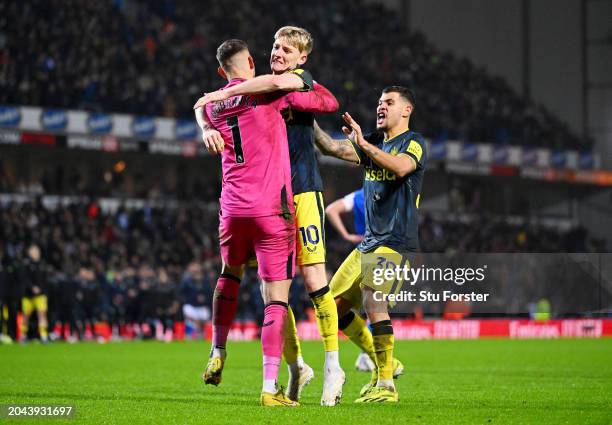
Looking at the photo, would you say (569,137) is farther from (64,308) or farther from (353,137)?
(353,137)

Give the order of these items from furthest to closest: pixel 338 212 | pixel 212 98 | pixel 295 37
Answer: pixel 338 212, pixel 295 37, pixel 212 98

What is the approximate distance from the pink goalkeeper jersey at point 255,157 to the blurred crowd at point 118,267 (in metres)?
14.2

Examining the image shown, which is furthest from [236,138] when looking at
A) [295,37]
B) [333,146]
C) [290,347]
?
[290,347]

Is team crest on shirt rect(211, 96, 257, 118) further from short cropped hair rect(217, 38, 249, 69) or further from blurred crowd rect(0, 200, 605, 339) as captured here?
blurred crowd rect(0, 200, 605, 339)

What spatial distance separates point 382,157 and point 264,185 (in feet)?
3.74

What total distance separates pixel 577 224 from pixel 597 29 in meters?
8.04

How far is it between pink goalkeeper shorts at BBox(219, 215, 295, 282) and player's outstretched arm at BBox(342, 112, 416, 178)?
0.84 metres

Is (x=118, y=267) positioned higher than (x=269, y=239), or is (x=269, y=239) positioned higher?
(x=269, y=239)

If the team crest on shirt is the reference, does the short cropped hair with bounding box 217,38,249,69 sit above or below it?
above

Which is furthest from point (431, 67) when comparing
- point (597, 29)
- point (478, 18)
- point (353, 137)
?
point (353, 137)

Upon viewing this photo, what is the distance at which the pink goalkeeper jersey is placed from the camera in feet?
22.7

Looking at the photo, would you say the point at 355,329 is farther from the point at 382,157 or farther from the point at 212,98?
the point at 212,98

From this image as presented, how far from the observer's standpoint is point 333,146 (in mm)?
7887

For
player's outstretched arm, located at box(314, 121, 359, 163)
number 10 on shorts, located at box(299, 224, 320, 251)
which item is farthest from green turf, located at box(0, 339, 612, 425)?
player's outstretched arm, located at box(314, 121, 359, 163)
